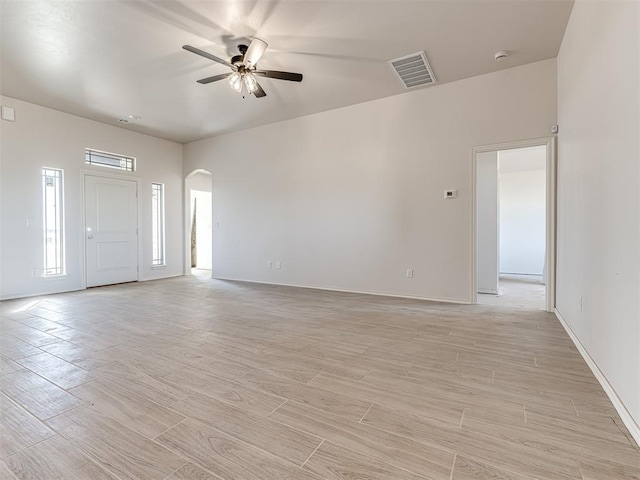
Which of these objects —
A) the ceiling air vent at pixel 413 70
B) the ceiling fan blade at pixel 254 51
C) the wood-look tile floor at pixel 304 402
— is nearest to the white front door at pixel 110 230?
the wood-look tile floor at pixel 304 402

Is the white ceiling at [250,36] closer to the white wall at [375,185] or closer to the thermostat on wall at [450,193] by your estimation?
the white wall at [375,185]

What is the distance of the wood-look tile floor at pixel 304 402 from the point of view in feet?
4.51

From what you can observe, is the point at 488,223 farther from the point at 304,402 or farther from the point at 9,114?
the point at 9,114

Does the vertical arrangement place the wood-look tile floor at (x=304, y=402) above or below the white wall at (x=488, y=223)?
below

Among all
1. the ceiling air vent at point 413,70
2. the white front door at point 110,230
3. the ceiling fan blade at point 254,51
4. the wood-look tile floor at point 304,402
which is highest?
the ceiling air vent at point 413,70

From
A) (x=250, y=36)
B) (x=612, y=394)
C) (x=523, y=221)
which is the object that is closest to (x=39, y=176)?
(x=250, y=36)

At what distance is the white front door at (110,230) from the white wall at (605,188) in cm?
712

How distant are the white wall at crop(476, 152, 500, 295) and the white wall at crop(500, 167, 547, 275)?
3.46m

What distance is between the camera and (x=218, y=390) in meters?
2.02

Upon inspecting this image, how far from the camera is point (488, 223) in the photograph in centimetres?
526

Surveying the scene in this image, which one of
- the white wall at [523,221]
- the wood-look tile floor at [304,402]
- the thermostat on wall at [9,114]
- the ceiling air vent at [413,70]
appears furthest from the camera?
the white wall at [523,221]

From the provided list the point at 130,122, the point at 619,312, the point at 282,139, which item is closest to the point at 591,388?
the point at 619,312

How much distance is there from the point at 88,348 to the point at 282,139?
4.50m

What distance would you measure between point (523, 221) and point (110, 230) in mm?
9468
